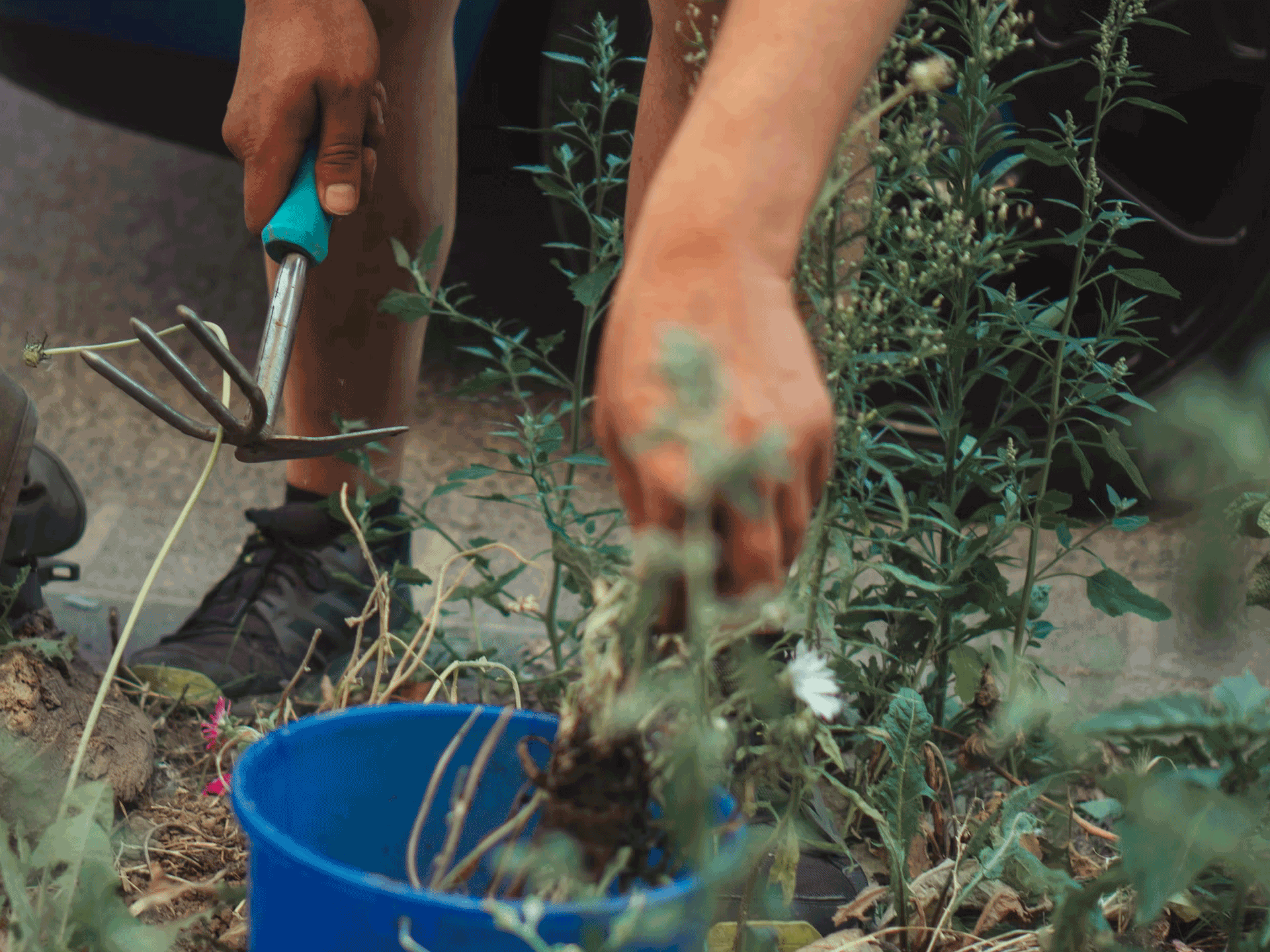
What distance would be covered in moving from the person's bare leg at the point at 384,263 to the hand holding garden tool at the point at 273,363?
40 centimetres

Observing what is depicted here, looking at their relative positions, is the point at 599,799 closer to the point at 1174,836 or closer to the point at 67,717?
the point at 1174,836

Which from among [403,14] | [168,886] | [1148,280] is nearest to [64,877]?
[168,886]

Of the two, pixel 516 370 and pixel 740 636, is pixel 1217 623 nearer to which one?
pixel 740 636

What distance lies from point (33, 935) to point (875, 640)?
912mm

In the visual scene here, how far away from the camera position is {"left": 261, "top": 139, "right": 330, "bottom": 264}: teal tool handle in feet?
4.21

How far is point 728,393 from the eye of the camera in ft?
2.00

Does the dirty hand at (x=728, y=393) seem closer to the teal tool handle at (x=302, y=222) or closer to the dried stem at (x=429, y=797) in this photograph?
the dried stem at (x=429, y=797)

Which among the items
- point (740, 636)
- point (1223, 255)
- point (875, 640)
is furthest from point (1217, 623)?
point (1223, 255)

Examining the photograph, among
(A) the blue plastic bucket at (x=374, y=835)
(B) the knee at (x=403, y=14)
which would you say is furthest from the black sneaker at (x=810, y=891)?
(B) the knee at (x=403, y=14)

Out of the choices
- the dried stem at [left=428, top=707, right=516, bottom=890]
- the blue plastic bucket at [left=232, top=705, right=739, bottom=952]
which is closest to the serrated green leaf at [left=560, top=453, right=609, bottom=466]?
the blue plastic bucket at [left=232, top=705, right=739, bottom=952]

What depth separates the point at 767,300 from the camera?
0.70 metres

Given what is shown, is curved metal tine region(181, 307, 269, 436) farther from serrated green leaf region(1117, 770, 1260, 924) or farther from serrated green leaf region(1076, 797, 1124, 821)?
serrated green leaf region(1076, 797, 1124, 821)

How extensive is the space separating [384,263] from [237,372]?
0.77 metres

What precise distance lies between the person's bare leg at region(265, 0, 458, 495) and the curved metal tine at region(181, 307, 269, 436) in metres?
0.61
